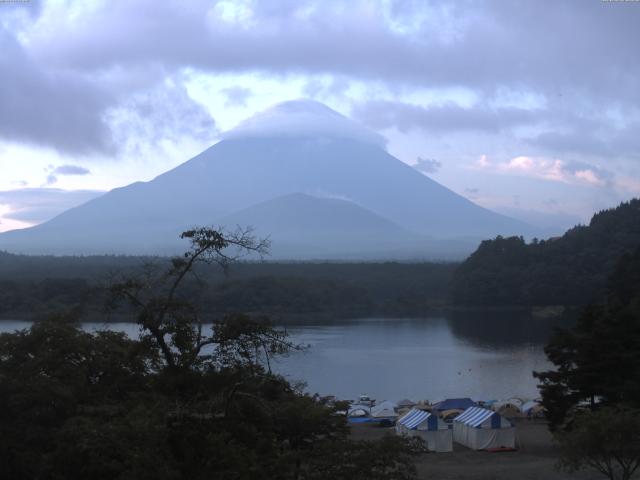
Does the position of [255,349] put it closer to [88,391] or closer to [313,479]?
[313,479]

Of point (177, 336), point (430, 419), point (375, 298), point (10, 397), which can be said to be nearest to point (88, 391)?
point (10, 397)

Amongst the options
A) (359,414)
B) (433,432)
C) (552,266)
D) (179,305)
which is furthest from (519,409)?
(552,266)

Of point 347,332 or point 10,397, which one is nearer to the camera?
point 10,397

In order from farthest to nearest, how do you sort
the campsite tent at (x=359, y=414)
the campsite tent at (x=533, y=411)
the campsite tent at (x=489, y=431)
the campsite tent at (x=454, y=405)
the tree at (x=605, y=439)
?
1. the campsite tent at (x=533, y=411)
2. the campsite tent at (x=359, y=414)
3. the campsite tent at (x=454, y=405)
4. the campsite tent at (x=489, y=431)
5. the tree at (x=605, y=439)

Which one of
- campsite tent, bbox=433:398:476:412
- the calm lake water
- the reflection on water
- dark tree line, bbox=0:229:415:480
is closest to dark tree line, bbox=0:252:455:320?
the calm lake water

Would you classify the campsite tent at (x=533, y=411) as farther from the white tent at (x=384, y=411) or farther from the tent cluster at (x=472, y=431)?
the tent cluster at (x=472, y=431)

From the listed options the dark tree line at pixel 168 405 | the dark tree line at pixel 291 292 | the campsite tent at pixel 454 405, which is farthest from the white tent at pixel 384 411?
the dark tree line at pixel 291 292

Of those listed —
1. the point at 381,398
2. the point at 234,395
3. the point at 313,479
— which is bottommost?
the point at 381,398
